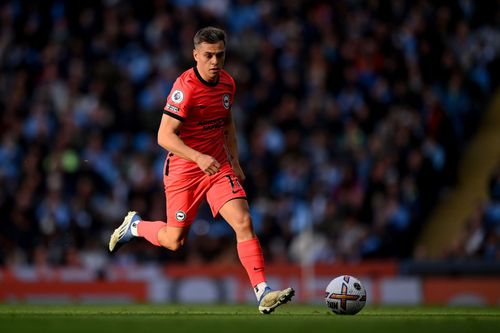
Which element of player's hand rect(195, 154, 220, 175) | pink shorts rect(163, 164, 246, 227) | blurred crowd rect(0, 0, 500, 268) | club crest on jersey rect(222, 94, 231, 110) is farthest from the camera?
blurred crowd rect(0, 0, 500, 268)

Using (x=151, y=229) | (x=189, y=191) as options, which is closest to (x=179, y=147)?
(x=189, y=191)

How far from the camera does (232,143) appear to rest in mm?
11633

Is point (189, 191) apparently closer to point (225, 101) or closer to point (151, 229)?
point (151, 229)

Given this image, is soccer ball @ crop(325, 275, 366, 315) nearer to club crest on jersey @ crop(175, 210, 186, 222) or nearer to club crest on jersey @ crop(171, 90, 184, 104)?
club crest on jersey @ crop(175, 210, 186, 222)

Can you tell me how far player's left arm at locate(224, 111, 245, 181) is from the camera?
1153cm

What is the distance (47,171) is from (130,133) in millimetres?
1751

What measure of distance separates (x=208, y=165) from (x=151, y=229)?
6.17 feet

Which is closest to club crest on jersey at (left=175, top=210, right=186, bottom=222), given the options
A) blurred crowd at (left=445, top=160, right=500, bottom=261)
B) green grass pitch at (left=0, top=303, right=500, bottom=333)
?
green grass pitch at (left=0, top=303, right=500, bottom=333)

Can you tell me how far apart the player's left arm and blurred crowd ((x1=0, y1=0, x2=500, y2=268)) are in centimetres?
703

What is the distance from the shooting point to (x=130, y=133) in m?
21.1

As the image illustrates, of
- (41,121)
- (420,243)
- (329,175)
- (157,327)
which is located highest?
(41,121)

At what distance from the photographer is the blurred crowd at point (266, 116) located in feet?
64.1

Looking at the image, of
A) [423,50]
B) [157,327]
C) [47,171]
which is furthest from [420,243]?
[157,327]

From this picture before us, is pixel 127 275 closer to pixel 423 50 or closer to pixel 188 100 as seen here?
pixel 423 50
